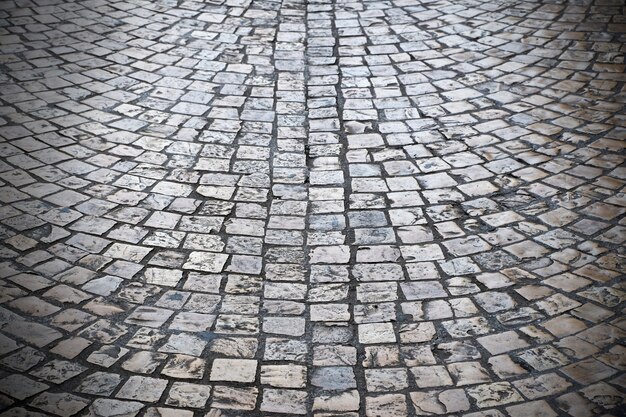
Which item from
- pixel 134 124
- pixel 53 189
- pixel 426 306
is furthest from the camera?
pixel 134 124

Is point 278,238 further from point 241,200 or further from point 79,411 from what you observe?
point 79,411

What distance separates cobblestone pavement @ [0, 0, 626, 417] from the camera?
10.2 ft

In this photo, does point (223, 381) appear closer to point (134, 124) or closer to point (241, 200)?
point (241, 200)

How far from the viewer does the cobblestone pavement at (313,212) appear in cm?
311

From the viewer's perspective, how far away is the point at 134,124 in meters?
5.14

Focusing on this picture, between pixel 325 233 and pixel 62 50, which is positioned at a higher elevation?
pixel 62 50

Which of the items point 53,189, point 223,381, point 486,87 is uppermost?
point 486,87

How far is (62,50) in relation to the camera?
6074 mm

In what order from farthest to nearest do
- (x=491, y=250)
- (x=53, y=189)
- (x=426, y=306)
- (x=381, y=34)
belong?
(x=381, y=34) → (x=53, y=189) → (x=491, y=250) → (x=426, y=306)

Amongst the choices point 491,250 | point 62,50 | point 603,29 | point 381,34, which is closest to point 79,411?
point 491,250

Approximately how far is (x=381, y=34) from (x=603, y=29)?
2.46 m

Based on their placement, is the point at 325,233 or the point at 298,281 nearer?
the point at 298,281

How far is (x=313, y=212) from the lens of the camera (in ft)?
14.1

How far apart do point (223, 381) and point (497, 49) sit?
15.5ft
